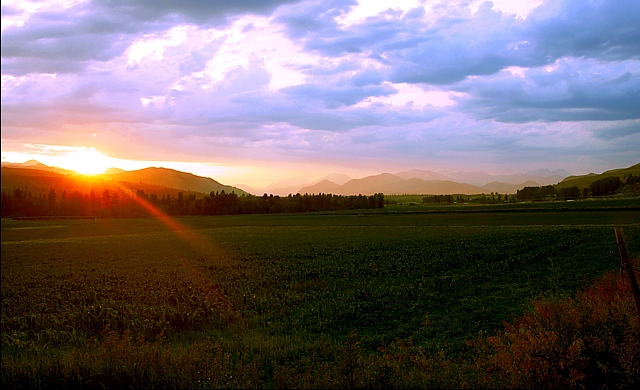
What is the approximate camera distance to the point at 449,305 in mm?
16750

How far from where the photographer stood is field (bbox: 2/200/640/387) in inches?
365

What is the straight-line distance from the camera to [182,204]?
150 m

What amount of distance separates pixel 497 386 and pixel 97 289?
22206 millimetres

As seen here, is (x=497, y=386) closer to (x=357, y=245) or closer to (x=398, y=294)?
(x=398, y=294)

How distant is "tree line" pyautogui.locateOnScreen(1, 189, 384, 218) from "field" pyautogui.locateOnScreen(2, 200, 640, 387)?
103366 mm

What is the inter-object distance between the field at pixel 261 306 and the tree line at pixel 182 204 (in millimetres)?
103366

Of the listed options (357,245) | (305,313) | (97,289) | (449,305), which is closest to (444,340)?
(449,305)

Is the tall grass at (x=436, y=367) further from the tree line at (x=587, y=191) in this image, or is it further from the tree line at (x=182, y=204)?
the tree line at (x=587, y=191)

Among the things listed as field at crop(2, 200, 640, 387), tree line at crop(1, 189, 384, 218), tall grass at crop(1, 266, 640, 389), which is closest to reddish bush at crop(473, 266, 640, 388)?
tall grass at crop(1, 266, 640, 389)

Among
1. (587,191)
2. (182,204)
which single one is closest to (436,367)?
(587,191)

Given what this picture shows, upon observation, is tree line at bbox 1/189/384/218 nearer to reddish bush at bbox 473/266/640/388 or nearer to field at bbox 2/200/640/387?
field at bbox 2/200/640/387

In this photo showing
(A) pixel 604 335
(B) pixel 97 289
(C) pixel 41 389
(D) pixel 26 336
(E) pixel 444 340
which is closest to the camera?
(A) pixel 604 335

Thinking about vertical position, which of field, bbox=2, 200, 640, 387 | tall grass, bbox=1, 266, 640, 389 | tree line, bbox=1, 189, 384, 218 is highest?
tree line, bbox=1, 189, 384, 218

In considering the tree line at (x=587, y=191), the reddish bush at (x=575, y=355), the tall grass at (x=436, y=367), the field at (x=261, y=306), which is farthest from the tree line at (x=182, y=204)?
the reddish bush at (x=575, y=355)
